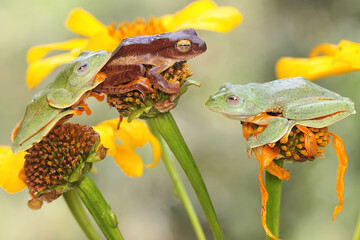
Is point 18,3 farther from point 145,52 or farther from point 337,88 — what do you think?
point 145,52

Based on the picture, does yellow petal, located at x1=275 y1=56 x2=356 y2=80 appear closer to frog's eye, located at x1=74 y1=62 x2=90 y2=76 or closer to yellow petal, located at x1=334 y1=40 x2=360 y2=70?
yellow petal, located at x1=334 y1=40 x2=360 y2=70

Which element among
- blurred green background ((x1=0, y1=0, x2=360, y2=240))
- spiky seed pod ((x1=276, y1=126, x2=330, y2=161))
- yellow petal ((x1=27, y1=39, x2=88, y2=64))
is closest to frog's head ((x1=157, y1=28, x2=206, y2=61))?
spiky seed pod ((x1=276, y1=126, x2=330, y2=161))

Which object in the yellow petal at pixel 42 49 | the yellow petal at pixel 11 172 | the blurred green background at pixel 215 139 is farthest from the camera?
the blurred green background at pixel 215 139

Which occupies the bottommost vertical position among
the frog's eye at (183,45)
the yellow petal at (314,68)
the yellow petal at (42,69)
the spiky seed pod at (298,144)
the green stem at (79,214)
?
the green stem at (79,214)

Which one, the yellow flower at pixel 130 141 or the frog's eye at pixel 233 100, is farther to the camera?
the yellow flower at pixel 130 141

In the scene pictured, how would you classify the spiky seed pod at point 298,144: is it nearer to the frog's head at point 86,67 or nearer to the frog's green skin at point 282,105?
the frog's green skin at point 282,105

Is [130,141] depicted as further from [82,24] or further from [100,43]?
[82,24]

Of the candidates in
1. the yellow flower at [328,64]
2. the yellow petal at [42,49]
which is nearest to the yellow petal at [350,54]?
the yellow flower at [328,64]

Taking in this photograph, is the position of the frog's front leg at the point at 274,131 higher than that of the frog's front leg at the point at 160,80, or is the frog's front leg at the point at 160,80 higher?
the frog's front leg at the point at 160,80

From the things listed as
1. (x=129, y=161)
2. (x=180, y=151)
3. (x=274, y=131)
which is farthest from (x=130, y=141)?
(x=274, y=131)
